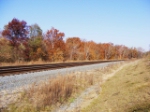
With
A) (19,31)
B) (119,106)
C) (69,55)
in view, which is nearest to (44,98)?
(119,106)

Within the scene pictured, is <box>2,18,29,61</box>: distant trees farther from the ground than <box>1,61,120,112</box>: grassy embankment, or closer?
farther from the ground

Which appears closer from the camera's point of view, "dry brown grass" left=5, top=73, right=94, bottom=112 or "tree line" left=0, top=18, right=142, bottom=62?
"dry brown grass" left=5, top=73, right=94, bottom=112

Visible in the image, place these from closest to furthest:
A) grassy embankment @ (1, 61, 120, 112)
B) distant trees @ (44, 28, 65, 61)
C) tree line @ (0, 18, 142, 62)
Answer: grassy embankment @ (1, 61, 120, 112), tree line @ (0, 18, 142, 62), distant trees @ (44, 28, 65, 61)

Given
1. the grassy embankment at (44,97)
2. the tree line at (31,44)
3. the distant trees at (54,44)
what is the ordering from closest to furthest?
the grassy embankment at (44,97)
the tree line at (31,44)
the distant trees at (54,44)

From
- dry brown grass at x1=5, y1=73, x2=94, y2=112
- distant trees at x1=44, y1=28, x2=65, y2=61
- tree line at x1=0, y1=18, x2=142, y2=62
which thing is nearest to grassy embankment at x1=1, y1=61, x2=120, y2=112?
dry brown grass at x1=5, y1=73, x2=94, y2=112

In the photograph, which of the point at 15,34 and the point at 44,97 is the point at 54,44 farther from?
the point at 44,97

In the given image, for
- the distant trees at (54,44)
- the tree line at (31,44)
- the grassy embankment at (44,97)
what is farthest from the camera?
the distant trees at (54,44)

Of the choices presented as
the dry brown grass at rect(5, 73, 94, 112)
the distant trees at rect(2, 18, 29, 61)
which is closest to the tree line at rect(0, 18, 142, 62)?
the distant trees at rect(2, 18, 29, 61)

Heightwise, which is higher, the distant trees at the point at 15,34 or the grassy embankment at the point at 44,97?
the distant trees at the point at 15,34

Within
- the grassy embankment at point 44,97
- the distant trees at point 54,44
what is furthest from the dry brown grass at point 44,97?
the distant trees at point 54,44

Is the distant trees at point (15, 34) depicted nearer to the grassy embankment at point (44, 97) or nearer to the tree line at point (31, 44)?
the tree line at point (31, 44)

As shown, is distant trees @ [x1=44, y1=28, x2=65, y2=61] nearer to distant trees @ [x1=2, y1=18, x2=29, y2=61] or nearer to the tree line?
the tree line

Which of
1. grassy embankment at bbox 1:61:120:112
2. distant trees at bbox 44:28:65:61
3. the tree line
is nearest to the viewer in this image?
grassy embankment at bbox 1:61:120:112

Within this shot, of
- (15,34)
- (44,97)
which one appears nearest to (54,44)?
(15,34)
